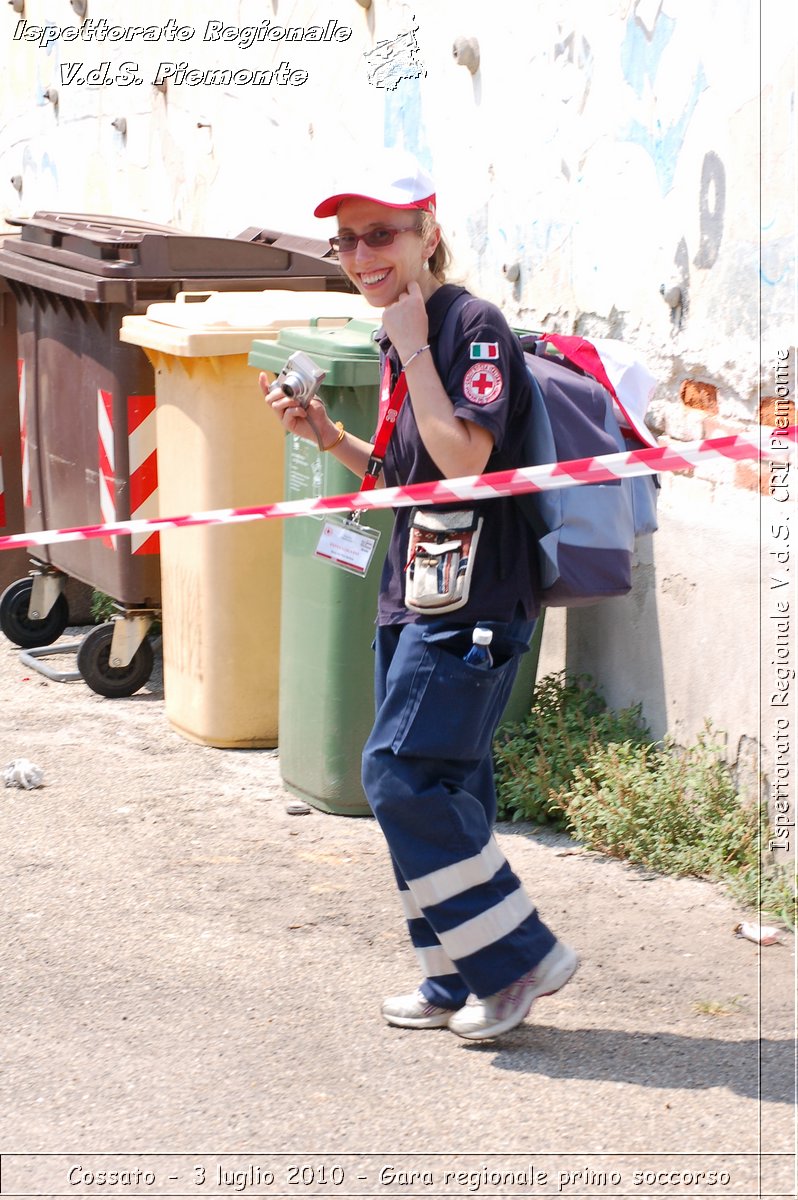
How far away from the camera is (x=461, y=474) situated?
3143mm

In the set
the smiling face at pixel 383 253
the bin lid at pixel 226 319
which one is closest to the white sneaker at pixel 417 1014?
the smiling face at pixel 383 253

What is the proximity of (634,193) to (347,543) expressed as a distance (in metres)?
1.53

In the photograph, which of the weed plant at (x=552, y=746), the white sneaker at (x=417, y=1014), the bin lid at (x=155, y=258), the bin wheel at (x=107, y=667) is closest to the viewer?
the white sneaker at (x=417, y=1014)


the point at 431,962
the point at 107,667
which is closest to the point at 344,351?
the point at 431,962

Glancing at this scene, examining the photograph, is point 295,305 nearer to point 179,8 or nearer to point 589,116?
point 589,116

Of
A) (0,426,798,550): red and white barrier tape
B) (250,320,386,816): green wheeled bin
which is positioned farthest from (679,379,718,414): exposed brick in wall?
(250,320,386,816): green wheeled bin

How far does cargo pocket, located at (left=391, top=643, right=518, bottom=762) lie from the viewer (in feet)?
10.7

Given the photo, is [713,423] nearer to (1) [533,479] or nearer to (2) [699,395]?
(2) [699,395]

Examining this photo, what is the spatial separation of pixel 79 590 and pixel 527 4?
3418 millimetres

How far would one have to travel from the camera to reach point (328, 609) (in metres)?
4.98

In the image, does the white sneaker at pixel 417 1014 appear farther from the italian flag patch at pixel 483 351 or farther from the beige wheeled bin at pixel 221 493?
the beige wheeled bin at pixel 221 493

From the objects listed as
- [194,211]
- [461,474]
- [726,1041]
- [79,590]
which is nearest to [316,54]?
[194,211]

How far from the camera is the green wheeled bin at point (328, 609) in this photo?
16.0 ft

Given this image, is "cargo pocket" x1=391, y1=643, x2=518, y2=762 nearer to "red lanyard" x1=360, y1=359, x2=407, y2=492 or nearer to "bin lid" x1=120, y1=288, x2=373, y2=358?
"red lanyard" x1=360, y1=359, x2=407, y2=492
